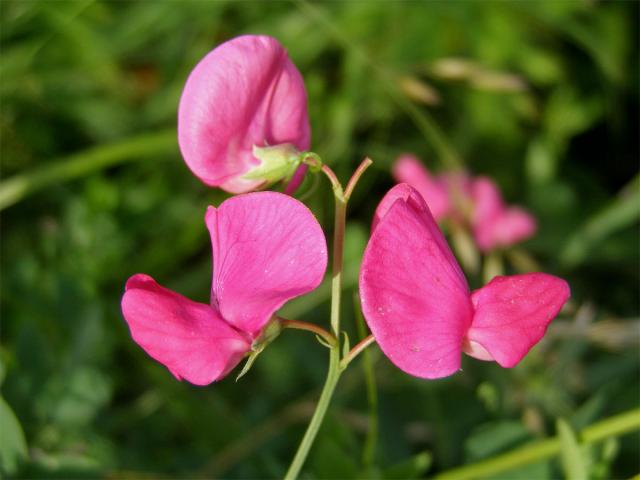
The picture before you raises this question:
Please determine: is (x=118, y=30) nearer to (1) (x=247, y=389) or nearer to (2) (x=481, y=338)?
(1) (x=247, y=389)

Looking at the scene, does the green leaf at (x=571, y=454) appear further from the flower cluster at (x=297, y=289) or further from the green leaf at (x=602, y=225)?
the green leaf at (x=602, y=225)

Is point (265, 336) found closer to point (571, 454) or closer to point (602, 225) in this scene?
point (571, 454)

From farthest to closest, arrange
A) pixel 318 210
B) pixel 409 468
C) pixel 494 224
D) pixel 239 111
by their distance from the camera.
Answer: pixel 318 210 → pixel 494 224 → pixel 409 468 → pixel 239 111

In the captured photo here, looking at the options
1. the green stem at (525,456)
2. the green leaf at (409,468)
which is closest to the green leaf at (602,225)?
the green stem at (525,456)

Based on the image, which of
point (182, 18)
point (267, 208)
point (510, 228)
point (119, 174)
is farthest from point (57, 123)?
point (267, 208)

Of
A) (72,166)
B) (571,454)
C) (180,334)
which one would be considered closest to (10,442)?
(180,334)

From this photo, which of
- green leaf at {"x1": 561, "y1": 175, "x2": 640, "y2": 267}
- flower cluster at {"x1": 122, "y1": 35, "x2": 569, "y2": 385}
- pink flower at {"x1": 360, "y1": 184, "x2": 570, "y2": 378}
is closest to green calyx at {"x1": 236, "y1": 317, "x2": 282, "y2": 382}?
flower cluster at {"x1": 122, "y1": 35, "x2": 569, "y2": 385}
